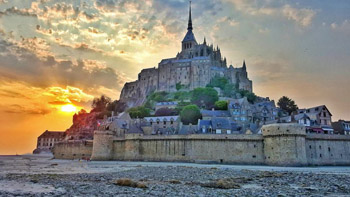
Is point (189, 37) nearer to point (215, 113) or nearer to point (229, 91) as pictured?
point (229, 91)

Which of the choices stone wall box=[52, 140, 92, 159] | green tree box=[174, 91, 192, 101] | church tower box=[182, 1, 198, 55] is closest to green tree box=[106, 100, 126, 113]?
green tree box=[174, 91, 192, 101]

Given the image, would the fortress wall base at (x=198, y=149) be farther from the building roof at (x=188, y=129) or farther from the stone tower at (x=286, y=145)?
the building roof at (x=188, y=129)

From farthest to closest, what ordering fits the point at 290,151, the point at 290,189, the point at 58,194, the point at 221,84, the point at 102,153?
the point at 221,84 → the point at 102,153 → the point at 290,151 → the point at 290,189 → the point at 58,194

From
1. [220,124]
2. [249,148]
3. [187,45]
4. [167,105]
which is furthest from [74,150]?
[187,45]

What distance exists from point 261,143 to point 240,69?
60238 millimetres

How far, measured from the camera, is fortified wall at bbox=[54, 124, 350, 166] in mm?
35219

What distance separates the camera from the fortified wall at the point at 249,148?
35.2m

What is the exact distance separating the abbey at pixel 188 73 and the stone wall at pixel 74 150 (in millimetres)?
41113

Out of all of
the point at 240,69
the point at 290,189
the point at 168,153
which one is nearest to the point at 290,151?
the point at 168,153

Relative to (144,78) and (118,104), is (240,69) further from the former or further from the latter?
(118,104)

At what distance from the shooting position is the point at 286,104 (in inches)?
2862

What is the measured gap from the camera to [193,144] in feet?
131

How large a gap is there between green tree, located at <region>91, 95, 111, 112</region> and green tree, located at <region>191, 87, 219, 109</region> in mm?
29992

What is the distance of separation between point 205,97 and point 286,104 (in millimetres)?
19604
